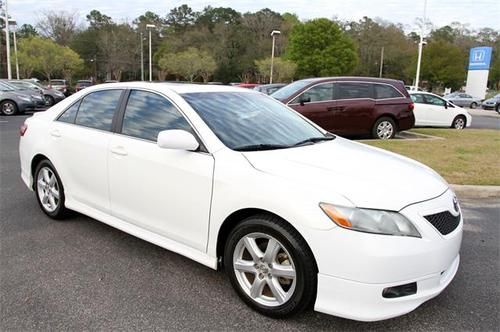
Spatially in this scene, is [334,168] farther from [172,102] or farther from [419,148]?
[419,148]

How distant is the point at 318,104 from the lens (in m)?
10.2

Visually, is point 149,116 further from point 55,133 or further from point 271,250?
point 271,250

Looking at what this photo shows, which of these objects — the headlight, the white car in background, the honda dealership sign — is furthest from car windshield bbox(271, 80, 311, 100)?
the honda dealership sign

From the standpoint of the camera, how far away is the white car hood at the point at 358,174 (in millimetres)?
2590

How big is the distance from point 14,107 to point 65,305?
16987mm

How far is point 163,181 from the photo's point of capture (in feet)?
10.8

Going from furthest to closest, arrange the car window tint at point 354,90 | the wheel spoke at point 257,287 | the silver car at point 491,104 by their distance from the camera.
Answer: the silver car at point 491,104
the car window tint at point 354,90
the wheel spoke at point 257,287

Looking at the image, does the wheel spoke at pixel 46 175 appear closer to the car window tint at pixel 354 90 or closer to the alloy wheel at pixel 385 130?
the car window tint at pixel 354 90

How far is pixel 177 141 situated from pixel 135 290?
46.3 inches

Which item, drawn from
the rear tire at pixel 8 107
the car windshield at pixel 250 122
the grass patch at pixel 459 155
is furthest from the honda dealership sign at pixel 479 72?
the car windshield at pixel 250 122

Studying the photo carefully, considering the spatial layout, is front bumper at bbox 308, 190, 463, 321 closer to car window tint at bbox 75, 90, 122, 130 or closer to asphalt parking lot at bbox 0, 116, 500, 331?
asphalt parking lot at bbox 0, 116, 500, 331

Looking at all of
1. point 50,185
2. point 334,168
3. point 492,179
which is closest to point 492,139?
point 492,179

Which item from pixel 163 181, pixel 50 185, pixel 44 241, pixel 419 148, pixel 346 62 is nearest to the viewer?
pixel 163 181

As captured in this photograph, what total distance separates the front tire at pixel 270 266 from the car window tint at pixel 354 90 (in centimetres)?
822
